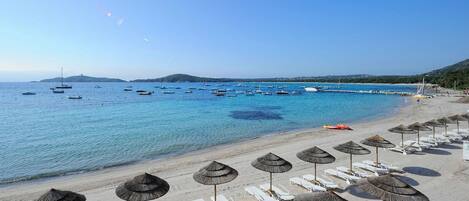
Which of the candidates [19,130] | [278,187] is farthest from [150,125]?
[278,187]

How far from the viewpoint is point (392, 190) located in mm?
7551

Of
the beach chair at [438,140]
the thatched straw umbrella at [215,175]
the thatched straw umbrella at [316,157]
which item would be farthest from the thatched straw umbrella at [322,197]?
the beach chair at [438,140]

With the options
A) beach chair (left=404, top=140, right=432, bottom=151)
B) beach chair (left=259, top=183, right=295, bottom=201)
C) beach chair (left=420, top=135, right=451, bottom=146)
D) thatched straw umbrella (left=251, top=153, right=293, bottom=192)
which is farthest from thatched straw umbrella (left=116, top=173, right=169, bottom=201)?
beach chair (left=420, top=135, right=451, bottom=146)

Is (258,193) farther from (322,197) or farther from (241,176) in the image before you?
(322,197)

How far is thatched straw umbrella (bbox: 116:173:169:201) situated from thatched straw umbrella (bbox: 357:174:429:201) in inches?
213

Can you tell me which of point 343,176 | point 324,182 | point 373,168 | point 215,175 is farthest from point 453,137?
point 215,175

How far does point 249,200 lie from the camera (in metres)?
10.5

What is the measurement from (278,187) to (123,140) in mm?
16608

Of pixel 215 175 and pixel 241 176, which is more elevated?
pixel 215 175

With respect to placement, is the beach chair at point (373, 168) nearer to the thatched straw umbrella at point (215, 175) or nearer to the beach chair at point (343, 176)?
the beach chair at point (343, 176)

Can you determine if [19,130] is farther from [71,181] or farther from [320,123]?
[320,123]

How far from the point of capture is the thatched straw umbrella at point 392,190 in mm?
7328

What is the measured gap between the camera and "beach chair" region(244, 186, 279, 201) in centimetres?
1005

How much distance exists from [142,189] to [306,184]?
624 cm
